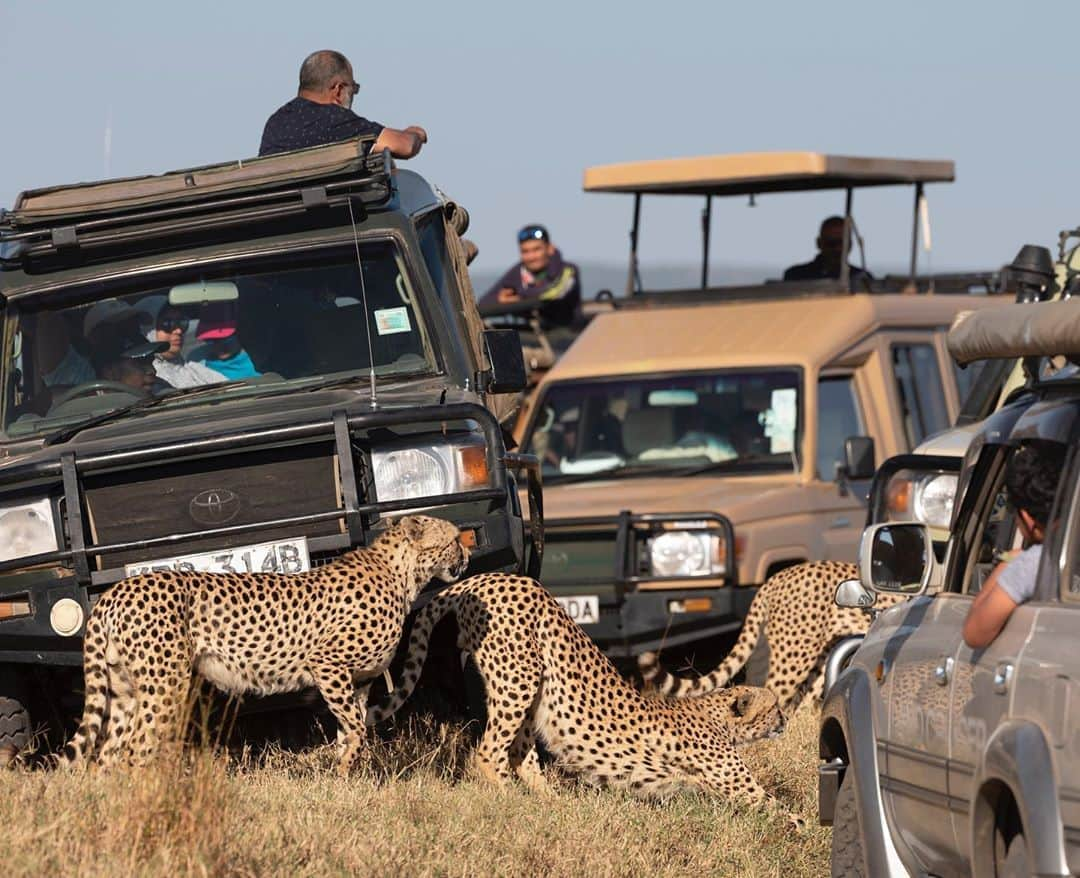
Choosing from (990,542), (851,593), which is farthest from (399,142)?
(990,542)

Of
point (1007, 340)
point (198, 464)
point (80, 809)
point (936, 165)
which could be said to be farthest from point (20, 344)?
point (936, 165)

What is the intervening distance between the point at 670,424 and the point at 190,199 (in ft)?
12.9

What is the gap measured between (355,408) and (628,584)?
2.85m

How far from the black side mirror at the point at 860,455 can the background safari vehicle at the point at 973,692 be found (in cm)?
490

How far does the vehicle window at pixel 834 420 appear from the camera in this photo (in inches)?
432

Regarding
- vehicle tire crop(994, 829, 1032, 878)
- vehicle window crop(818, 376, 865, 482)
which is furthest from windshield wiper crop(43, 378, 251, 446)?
vehicle tire crop(994, 829, 1032, 878)

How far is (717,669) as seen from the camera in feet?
32.0

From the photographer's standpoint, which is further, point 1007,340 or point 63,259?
point 63,259

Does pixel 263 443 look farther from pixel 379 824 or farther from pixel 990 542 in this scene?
pixel 990 542

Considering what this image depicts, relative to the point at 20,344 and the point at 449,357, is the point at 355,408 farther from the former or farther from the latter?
the point at 20,344

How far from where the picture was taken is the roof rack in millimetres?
7992

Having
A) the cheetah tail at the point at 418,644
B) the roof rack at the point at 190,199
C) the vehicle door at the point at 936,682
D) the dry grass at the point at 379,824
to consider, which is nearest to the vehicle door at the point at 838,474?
the dry grass at the point at 379,824

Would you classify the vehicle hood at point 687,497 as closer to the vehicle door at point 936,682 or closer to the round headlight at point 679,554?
the round headlight at point 679,554

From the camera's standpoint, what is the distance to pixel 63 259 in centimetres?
812
